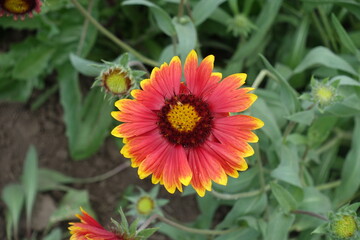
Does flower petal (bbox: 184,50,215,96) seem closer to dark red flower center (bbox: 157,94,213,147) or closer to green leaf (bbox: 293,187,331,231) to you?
dark red flower center (bbox: 157,94,213,147)

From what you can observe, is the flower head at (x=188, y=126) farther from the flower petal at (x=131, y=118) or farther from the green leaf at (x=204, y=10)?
the green leaf at (x=204, y=10)

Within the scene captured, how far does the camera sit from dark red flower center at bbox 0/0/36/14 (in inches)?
68.3

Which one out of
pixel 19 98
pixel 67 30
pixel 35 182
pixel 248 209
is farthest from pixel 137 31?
pixel 248 209

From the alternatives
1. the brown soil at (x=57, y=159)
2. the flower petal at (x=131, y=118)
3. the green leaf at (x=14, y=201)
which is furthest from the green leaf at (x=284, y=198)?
the green leaf at (x=14, y=201)

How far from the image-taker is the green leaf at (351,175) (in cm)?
208

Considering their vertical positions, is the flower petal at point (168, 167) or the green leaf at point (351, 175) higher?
the flower petal at point (168, 167)

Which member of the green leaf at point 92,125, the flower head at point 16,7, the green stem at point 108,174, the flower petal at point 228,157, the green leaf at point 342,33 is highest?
the green leaf at point 342,33

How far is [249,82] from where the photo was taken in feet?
8.36

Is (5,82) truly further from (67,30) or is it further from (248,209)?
(248,209)

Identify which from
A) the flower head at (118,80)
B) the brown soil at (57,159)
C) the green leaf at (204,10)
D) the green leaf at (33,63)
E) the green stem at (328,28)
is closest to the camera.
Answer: the flower head at (118,80)

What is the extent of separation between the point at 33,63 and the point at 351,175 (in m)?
1.67

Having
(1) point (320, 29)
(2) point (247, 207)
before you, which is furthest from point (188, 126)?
(1) point (320, 29)

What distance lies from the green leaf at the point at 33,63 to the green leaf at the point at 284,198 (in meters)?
1.40

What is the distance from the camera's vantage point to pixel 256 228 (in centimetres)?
193
